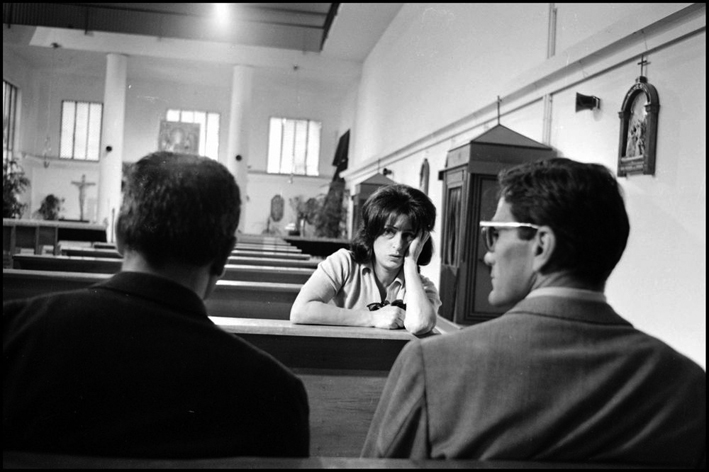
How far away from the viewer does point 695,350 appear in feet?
9.98

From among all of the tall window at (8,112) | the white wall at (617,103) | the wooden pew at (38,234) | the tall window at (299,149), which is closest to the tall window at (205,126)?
the tall window at (8,112)

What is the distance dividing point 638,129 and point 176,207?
3366 mm

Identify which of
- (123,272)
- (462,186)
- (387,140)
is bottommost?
(123,272)

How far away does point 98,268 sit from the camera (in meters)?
2.47

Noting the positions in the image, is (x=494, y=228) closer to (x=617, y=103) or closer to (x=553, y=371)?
(x=553, y=371)

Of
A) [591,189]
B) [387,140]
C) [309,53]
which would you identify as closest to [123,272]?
[591,189]

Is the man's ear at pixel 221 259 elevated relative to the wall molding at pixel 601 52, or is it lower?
lower

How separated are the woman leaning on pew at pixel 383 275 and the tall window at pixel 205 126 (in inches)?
20.8

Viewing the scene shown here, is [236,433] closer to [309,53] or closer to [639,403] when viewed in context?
[639,403]

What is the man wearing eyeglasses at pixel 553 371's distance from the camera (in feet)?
2.82

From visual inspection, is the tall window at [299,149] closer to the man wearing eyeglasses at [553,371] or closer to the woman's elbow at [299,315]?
the woman's elbow at [299,315]

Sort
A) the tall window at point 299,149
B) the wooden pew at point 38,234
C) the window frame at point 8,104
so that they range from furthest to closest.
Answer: the tall window at point 299,149 < the wooden pew at point 38,234 < the window frame at point 8,104

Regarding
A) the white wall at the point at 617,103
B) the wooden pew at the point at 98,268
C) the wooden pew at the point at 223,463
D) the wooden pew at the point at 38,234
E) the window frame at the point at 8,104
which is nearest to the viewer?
the wooden pew at the point at 223,463

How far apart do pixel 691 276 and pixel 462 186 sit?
2.14 metres
